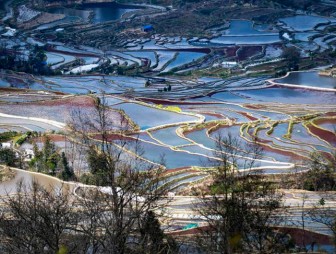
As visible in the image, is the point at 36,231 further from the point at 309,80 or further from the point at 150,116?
the point at 309,80

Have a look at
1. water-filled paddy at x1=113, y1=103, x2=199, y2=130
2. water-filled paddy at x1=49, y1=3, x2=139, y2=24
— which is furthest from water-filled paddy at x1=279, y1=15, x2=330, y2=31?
water-filled paddy at x1=113, y1=103, x2=199, y2=130

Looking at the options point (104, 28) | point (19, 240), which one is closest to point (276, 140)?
point (19, 240)

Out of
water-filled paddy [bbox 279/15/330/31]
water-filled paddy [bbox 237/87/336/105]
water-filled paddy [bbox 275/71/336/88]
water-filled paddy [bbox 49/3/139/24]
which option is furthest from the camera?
water-filled paddy [bbox 49/3/139/24]

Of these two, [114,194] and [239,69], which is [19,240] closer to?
[114,194]

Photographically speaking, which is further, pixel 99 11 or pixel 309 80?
pixel 99 11

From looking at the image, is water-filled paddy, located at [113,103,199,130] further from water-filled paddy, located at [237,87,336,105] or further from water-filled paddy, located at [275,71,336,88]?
water-filled paddy, located at [275,71,336,88]

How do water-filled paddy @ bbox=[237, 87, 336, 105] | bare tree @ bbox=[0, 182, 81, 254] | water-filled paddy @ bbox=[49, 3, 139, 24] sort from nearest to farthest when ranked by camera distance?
1. bare tree @ bbox=[0, 182, 81, 254]
2. water-filled paddy @ bbox=[237, 87, 336, 105]
3. water-filled paddy @ bbox=[49, 3, 139, 24]

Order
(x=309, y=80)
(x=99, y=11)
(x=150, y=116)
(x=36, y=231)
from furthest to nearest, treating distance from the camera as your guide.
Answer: (x=99, y=11) → (x=309, y=80) → (x=150, y=116) → (x=36, y=231)

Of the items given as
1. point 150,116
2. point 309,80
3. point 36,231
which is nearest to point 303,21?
point 309,80

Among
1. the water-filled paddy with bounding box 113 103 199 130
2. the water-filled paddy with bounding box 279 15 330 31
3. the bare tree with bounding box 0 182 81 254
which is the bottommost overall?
the water-filled paddy with bounding box 279 15 330 31

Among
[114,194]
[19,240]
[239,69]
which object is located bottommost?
[239,69]

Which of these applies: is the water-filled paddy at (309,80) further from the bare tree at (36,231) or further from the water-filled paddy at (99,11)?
the water-filled paddy at (99,11)
